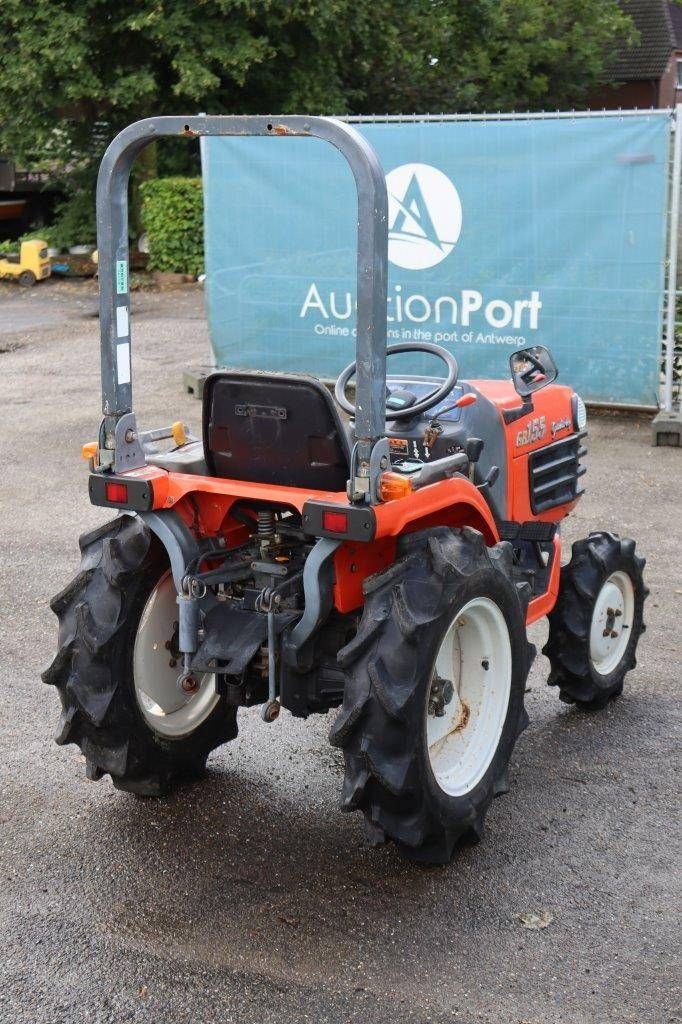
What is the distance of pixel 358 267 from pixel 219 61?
57.9 ft

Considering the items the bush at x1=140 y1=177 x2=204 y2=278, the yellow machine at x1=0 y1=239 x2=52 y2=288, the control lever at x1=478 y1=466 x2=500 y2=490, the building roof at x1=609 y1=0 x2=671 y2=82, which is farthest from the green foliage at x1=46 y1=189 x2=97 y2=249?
the building roof at x1=609 y1=0 x2=671 y2=82

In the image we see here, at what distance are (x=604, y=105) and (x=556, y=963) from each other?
33645 mm

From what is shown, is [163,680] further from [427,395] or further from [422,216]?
[422,216]

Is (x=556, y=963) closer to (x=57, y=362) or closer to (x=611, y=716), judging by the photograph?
→ (x=611, y=716)

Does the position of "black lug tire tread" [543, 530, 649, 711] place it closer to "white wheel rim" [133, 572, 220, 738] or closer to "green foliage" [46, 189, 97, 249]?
"white wheel rim" [133, 572, 220, 738]

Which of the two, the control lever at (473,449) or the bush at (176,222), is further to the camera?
the bush at (176,222)

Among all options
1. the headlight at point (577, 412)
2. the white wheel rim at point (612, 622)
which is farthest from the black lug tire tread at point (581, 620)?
the headlight at point (577, 412)

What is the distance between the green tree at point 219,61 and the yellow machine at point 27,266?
2.26 m

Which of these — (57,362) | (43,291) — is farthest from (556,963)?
(43,291)

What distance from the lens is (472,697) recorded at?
4.33m

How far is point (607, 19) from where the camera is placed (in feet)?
89.7

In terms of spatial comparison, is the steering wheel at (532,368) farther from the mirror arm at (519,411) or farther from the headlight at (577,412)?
the headlight at (577,412)

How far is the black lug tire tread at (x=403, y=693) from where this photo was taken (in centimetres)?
379

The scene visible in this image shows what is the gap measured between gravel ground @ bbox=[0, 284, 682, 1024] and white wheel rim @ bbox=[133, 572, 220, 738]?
1.00 feet
